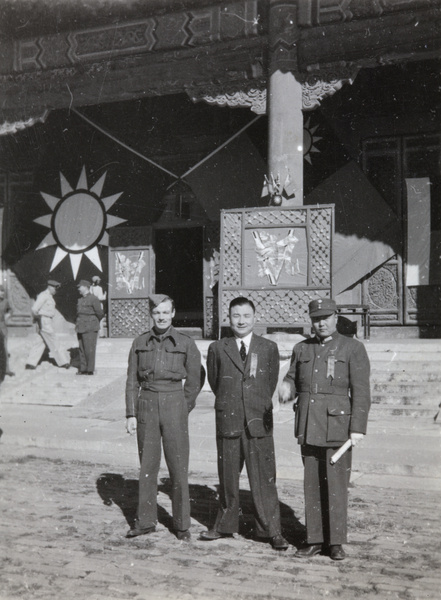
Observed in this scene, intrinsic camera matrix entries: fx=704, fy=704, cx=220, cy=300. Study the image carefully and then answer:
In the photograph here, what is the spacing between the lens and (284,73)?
11.8 metres

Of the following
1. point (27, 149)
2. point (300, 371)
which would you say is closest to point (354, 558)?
point (300, 371)

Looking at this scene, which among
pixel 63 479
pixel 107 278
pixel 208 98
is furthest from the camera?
pixel 107 278

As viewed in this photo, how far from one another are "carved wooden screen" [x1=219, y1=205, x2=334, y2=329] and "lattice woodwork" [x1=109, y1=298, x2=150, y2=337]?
11.7 feet

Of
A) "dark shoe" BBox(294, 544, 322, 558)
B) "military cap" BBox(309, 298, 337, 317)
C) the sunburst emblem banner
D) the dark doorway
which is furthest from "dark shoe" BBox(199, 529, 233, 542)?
the dark doorway

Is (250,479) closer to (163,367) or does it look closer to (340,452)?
(340,452)

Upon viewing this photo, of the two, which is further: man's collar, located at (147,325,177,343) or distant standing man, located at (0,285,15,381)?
distant standing man, located at (0,285,15,381)

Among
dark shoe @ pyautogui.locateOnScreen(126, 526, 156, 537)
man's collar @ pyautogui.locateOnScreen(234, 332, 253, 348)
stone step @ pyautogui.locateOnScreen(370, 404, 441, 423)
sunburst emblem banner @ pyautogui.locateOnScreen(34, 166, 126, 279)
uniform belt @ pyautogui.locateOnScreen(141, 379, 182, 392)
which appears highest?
sunburst emblem banner @ pyautogui.locateOnScreen(34, 166, 126, 279)

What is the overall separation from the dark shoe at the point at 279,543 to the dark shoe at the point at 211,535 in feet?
1.24

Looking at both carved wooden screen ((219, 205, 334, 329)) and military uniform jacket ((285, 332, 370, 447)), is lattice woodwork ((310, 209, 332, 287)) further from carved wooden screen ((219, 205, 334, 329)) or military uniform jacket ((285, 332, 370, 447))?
military uniform jacket ((285, 332, 370, 447))

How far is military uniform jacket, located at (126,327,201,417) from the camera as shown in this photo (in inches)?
205

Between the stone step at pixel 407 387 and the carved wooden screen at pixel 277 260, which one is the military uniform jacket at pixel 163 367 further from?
the carved wooden screen at pixel 277 260

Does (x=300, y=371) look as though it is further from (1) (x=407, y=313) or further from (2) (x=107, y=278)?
(2) (x=107, y=278)

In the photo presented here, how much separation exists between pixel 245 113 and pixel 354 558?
Answer: 479 inches

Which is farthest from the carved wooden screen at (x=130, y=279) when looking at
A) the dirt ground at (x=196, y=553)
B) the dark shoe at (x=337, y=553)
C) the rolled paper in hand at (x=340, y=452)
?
the dark shoe at (x=337, y=553)
